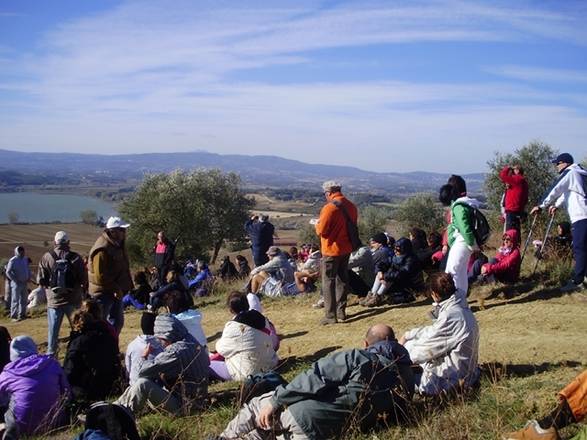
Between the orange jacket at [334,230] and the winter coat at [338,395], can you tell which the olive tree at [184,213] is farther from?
the winter coat at [338,395]

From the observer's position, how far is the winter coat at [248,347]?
20.0ft

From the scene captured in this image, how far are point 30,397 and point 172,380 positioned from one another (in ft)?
4.31

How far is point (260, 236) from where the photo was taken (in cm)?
1227

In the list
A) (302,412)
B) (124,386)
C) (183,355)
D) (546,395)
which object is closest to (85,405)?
(124,386)

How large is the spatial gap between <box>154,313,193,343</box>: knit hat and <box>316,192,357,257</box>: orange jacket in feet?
9.15

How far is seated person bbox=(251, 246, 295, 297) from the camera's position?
11.5 metres

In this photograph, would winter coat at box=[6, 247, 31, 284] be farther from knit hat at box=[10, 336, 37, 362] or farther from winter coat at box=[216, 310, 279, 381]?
winter coat at box=[216, 310, 279, 381]

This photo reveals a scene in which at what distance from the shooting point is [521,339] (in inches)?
253

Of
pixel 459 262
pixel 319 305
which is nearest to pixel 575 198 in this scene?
pixel 459 262

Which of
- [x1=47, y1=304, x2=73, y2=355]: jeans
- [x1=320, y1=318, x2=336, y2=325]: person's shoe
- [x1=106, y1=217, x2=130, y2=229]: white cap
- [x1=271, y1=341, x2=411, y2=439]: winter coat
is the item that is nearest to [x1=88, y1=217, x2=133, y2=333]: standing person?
[x1=106, y1=217, x2=130, y2=229]: white cap

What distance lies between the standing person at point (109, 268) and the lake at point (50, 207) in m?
91.4

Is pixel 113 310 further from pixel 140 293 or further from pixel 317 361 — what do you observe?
pixel 317 361

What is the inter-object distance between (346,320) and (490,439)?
455 cm

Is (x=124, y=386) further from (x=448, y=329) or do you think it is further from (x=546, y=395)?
(x=546, y=395)
